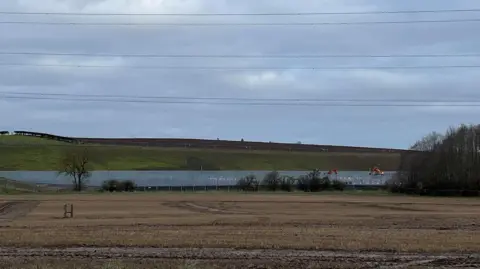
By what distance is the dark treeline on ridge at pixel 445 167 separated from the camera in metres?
125

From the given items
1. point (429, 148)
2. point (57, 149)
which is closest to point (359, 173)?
point (429, 148)

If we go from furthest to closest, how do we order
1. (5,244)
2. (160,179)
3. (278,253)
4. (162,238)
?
(160,179) < (162,238) < (5,244) < (278,253)

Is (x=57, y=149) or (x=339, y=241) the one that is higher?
(x=57, y=149)

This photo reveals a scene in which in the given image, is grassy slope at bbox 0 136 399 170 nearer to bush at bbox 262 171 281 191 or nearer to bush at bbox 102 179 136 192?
bush at bbox 102 179 136 192

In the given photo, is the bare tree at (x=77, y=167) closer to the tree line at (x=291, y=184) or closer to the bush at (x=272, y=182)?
the tree line at (x=291, y=184)

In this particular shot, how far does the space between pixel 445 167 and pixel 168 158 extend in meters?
74.9

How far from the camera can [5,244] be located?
27359 millimetres

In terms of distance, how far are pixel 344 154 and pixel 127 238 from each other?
561 ft

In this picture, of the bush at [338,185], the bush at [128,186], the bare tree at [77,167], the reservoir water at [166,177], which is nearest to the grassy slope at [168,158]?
the reservoir water at [166,177]

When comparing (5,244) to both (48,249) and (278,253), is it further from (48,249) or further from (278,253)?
(278,253)

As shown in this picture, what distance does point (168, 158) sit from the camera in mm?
185000

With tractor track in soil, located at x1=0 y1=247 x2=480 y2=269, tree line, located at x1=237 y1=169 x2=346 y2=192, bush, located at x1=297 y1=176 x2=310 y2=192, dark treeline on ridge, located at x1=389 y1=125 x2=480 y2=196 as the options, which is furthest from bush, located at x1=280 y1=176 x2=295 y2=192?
tractor track in soil, located at x1=0 y1=247 x2=480 y2=269

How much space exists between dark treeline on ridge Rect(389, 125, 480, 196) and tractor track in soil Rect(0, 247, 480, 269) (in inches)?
3994

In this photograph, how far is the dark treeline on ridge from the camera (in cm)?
12494
